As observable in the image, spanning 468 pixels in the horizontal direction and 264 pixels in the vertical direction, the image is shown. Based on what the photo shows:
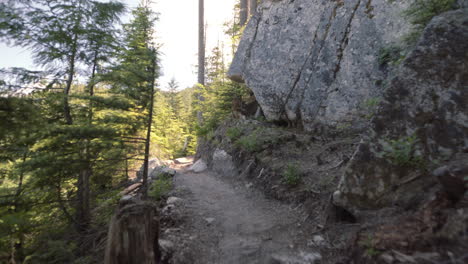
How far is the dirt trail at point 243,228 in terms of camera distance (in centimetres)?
395

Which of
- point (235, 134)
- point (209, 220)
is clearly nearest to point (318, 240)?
point (209, 220)

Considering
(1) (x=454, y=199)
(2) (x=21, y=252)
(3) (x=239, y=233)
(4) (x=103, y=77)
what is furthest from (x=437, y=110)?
(2) (x=21, y=252)

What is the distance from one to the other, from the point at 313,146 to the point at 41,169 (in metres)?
7.40

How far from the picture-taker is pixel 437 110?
3436 mm

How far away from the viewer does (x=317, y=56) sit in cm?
885

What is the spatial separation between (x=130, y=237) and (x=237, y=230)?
237cm

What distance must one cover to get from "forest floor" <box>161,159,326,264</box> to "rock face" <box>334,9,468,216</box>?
120cm

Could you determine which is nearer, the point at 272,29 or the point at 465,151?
the point at 465,151

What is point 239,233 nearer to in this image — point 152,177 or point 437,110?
point 437,110

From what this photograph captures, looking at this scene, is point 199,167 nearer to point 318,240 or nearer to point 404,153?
point 318,240

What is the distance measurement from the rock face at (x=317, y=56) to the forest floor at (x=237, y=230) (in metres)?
4.14

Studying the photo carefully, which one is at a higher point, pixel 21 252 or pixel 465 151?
pixel 465 151

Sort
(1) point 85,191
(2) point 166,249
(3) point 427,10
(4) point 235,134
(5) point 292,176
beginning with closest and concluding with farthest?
(2) point 166,249 → (3) point 427,10 → (5) point 292,176 → (1) point 85,191 → (4) point 235,134

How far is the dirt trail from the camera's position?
395cm
